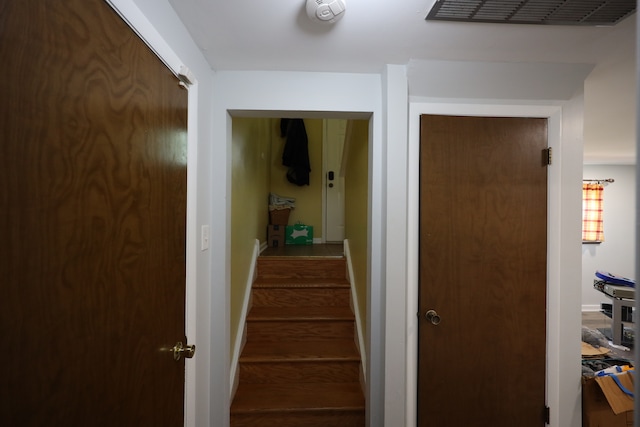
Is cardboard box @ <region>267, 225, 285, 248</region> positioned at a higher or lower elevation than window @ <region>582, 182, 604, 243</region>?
lower

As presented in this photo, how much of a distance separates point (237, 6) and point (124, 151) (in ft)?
2.37

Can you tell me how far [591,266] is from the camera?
404 centimetres

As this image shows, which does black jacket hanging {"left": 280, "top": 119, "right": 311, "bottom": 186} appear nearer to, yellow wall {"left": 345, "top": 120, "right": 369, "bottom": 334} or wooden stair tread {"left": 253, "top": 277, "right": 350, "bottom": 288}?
yellow wall {"left": 345, "top": 120, "right": 369, "bottom": 334}

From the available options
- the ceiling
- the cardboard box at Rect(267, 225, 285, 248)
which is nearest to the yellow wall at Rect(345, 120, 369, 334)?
the ceiling

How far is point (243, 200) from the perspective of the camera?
2111mm

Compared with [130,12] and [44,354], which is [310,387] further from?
[130,12]

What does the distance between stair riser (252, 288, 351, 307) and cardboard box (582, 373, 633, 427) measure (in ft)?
5.06

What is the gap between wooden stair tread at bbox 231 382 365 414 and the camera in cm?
171

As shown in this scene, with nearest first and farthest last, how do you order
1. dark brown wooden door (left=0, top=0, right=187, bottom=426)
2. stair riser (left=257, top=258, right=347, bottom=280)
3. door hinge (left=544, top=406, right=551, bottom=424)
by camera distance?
dark brown wooden door (left=0, top=0, right=187, bottom=426) < door hinge (left=544, top=406, right=551, bottom=424) < stair riser (left=257, top=258, right=347, bottom=280)

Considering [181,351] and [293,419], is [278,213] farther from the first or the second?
[181,351]

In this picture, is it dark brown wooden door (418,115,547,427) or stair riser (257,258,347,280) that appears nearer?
dark brown wooden door (418,115,547,427)

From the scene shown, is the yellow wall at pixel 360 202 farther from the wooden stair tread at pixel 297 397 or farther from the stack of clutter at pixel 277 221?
the stack of clutter at pixel 277 221

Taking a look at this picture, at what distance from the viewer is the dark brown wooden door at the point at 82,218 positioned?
48cm

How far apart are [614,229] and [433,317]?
473 centimetres
